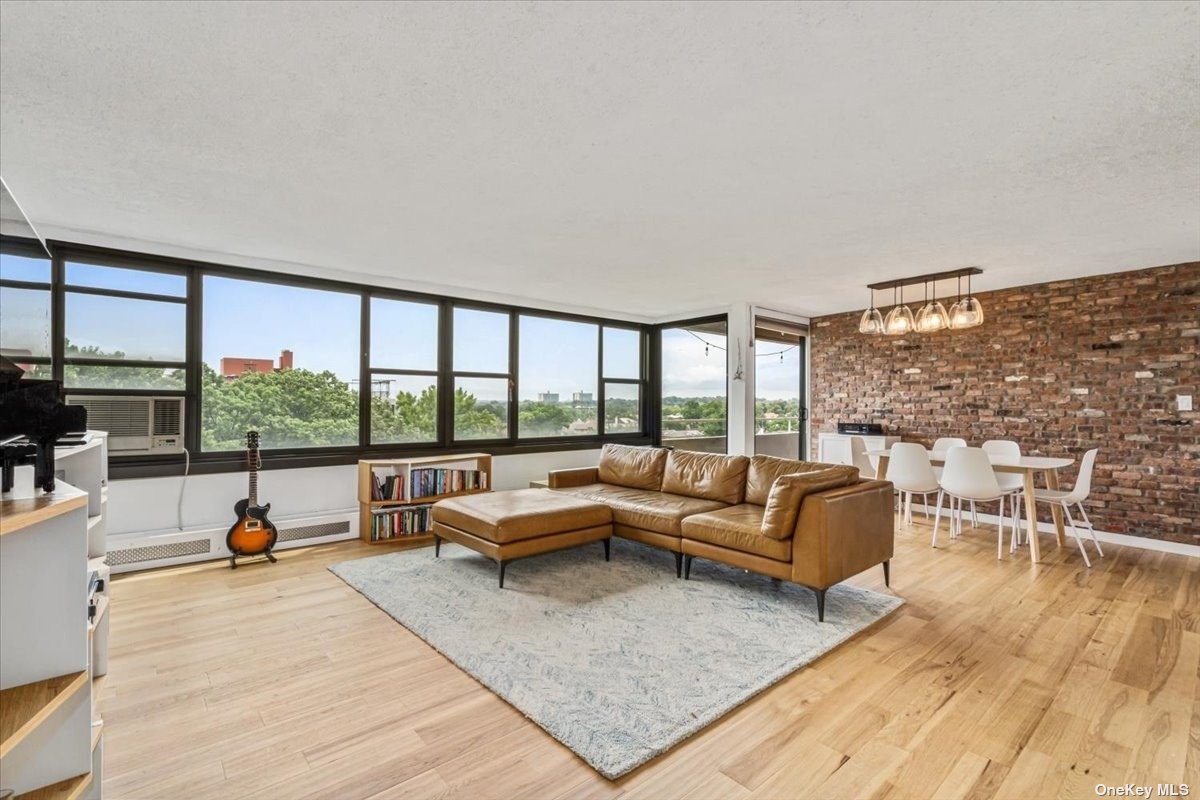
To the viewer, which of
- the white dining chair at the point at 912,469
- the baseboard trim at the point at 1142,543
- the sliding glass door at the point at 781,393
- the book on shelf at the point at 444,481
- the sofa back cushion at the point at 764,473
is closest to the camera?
the sofa back cushion at the point at 764,473

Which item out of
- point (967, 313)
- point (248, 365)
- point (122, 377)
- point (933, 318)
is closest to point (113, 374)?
point (122, 377)

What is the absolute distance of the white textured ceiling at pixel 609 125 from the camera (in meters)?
1.75

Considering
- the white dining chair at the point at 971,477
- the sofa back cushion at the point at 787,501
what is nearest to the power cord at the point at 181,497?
the sofa back cushion at the point at 787,501

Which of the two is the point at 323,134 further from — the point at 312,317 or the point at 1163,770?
the point at 1163,770

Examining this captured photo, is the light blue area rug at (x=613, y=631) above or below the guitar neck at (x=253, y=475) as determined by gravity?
below

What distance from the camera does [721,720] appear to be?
2170 mm

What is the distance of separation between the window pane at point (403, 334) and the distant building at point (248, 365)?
717 millimetres

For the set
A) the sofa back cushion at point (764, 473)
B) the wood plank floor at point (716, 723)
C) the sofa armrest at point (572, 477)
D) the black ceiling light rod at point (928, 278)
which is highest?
the black ceiling light rod at point (928, 278)

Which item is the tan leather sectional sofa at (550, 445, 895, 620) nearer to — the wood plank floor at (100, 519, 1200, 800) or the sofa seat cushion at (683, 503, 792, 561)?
the sofa seat cushion at (683, 503, 792, 561)

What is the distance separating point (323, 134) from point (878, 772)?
323cm

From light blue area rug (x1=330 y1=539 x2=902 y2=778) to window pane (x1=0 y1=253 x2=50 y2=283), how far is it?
2.09 meters

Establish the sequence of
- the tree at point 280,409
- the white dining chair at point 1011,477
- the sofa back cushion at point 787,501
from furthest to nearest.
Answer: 1. the white dining chair at point 1011,477
2. the tree at point 280,409
3. the sofa back cushion at point 787,501

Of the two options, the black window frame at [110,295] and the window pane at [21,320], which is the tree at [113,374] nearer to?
the black window frame at [110,295]

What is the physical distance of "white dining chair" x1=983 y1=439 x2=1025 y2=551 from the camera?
4.70 meters
